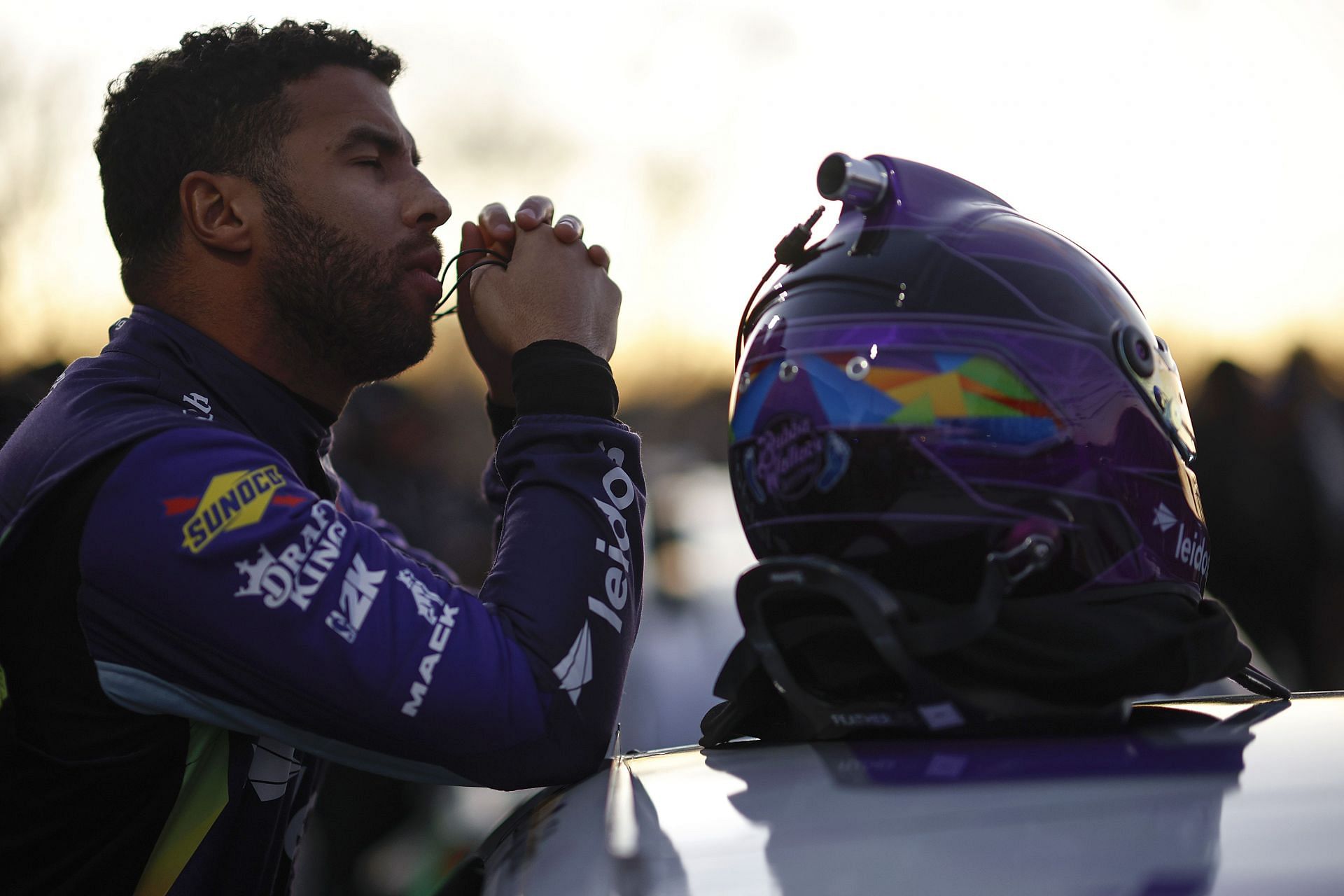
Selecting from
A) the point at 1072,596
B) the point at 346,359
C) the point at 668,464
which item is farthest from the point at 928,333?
the point at 668,464

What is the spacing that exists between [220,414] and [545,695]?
0.75 metres

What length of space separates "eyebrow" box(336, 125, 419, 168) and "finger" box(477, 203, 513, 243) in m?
0.23

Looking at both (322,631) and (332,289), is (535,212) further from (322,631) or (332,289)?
(322,631)

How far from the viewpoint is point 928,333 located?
4.62 ft

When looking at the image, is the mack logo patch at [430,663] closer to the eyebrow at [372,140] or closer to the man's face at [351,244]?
the man's face at [351,244]

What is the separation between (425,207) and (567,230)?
295 mm

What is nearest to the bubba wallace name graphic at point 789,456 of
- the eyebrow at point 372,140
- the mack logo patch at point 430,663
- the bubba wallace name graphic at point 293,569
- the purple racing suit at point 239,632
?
the purple racing suit at point 239,632

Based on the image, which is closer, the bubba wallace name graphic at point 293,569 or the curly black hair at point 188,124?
the bubba wallace name graphic at point 293,569

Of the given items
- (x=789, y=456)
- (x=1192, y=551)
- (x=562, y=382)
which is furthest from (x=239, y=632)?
(x=1192, y=551)

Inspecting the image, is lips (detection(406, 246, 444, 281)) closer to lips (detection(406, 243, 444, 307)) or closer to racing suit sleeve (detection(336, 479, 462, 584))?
lips (detection(406, 243, 444, 307))

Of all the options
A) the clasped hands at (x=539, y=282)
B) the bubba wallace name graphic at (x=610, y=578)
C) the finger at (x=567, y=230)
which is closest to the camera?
the bubba wallace name graphic at (x=610, y=578)

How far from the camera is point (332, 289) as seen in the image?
7.09ft

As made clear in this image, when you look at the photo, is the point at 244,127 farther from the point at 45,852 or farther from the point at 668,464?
the point at 668,464

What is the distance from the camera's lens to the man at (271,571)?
5.01 ft
